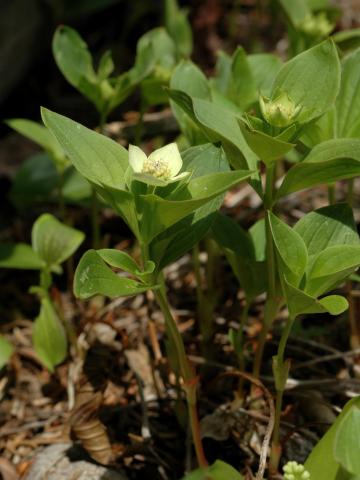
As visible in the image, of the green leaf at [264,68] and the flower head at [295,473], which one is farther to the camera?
the green leaf at [264,68]

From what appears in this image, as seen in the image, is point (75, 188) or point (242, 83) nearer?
point (242, 83)

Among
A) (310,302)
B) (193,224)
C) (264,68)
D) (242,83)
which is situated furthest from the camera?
(264,68)

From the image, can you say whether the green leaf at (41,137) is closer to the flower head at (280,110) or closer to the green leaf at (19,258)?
the green leaf at (19,258)

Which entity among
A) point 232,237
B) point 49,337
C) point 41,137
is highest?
point 41,137

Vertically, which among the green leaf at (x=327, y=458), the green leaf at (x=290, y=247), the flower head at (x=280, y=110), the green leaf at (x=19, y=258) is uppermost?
the flower head at (x=280, y=110)

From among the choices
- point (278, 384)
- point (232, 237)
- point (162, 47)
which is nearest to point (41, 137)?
point (162, 47)

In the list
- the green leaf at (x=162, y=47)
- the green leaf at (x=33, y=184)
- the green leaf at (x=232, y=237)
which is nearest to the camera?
the green leaf at (x=232, y=237)

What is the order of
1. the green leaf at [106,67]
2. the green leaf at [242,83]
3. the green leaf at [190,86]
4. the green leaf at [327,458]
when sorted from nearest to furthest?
the green leaf at [327,458]
the green leaf at [190,86]
the green leaf at [242,83]
the green leaf at [106,67]

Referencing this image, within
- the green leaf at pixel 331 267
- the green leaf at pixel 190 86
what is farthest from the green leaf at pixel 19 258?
the green leaf at pixel 331 267

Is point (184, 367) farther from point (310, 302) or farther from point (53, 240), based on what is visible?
point (53, 240)
